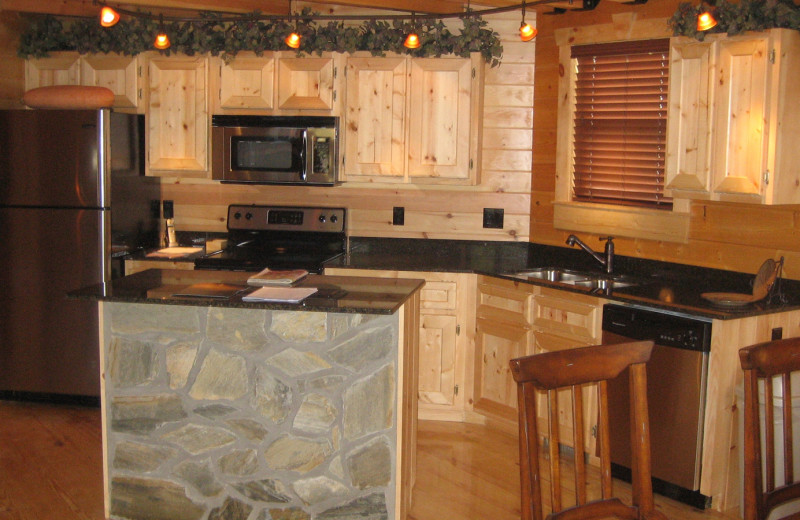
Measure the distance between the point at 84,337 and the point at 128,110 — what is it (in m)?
1.30

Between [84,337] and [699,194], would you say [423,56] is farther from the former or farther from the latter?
[84,337]

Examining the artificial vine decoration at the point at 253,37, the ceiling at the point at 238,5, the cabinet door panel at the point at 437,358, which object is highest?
the ceiling at the point at 238,5

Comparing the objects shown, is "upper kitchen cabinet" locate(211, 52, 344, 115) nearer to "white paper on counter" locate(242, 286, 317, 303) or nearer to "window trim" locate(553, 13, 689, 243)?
"window trim" locate(553, 13, 689, 243)

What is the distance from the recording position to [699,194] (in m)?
3.66

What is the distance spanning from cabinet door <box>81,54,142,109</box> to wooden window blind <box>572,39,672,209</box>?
7.93 ft

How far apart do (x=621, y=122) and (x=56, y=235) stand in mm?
3010

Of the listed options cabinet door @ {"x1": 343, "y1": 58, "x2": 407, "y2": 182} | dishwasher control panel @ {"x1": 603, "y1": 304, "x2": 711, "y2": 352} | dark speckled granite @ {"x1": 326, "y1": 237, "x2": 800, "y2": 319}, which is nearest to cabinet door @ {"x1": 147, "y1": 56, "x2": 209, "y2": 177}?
cabinet door @ {"x1": 343, "y1": 58, "x2": 407, "y2": 182}

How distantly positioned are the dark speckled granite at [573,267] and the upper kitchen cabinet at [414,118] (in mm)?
476

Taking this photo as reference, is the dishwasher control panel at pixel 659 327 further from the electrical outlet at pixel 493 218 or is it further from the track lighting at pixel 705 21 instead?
the electrical outlet at pixel 493 218

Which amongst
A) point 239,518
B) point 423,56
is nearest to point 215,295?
point 239,518

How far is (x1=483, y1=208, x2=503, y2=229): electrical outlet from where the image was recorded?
4.86 metres

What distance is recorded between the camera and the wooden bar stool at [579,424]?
1.88 metres

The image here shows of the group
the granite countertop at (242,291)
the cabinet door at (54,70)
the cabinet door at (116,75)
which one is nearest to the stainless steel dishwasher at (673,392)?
the granite countertop at (242,291)

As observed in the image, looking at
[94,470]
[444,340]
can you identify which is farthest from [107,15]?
[444,340]
